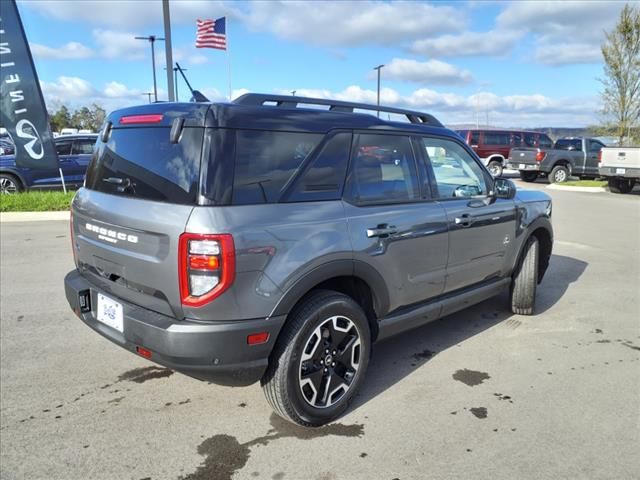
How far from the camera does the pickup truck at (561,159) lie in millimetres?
19550

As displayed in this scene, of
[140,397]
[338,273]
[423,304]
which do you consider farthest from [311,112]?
[140,397]

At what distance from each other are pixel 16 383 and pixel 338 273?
2.40 metres

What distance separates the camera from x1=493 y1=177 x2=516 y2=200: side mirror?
4.36 meters

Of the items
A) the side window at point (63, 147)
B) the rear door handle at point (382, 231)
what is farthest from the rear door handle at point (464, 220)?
the side window at point (63, 147)

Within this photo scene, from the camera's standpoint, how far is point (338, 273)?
2896 mm

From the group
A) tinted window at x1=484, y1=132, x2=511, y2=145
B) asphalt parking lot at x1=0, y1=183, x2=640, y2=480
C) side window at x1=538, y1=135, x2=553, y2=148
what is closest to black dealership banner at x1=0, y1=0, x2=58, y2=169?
asphalt parking lot at x1=0, y1=183, x2=640, y2=480

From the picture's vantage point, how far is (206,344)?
8.17ft

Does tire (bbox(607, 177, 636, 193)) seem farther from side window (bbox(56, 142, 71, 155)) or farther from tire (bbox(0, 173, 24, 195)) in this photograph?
tire (bbox(0, 173, 24, 195))

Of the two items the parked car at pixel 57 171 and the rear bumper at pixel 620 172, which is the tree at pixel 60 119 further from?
the rear bumper at pixel 620 172

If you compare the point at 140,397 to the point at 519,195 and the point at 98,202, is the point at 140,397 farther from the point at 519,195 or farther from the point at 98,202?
the point at 519,195

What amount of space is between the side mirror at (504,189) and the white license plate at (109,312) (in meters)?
3.18

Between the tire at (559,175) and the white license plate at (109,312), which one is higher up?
the tire at (559,175)

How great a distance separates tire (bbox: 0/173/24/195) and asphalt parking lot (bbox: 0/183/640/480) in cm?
938

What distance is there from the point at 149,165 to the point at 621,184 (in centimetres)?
1771
